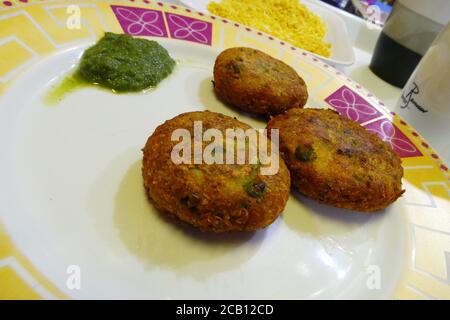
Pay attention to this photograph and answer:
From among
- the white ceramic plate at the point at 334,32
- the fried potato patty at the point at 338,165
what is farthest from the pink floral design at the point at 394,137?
the white ceramic plate at the point at 334,32

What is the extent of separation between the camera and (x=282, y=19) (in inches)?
112

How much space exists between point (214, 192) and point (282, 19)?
84.6 inches

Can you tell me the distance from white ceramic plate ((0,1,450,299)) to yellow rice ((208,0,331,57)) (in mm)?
957

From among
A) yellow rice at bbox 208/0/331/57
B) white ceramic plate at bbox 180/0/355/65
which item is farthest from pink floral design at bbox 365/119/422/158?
yellow rice at bbox 208/0/331/57

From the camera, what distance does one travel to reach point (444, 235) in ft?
4.77

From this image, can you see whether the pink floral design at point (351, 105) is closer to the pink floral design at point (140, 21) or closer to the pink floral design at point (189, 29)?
the pink floral design at point (189, 29)

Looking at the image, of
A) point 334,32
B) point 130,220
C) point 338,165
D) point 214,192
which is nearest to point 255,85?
point 338,165

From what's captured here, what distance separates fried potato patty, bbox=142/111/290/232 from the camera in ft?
3.70

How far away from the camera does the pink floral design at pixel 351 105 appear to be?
1979 mm

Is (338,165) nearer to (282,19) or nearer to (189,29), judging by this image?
(189,29)

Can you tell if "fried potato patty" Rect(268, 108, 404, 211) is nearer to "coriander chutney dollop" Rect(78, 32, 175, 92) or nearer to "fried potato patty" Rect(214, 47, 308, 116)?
"fried potato patty" Rect(214, 47, 308, 116)

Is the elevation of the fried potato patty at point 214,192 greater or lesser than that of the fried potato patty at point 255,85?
greater

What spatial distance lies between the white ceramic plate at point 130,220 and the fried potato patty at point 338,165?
4.3 inches
